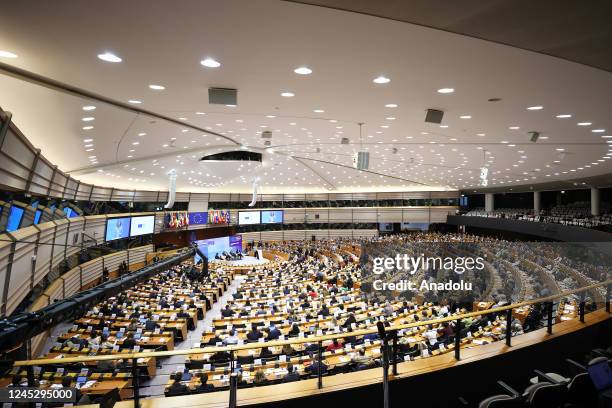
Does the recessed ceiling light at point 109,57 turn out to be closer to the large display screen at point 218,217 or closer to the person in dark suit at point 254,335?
the person in dark suit at point 254,335

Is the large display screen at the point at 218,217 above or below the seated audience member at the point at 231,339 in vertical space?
above

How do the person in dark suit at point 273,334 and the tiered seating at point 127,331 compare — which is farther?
the person in dark suit at point 273,334

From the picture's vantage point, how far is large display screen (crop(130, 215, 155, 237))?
25973 mm

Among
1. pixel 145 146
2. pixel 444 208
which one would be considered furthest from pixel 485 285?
pixel 444 208

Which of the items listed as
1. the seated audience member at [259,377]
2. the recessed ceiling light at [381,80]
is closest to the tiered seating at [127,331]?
the seated audience member at [259,377]

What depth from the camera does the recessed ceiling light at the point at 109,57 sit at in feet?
15.4

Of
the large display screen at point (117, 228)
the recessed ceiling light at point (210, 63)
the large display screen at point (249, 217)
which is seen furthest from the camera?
the large display screen at point (249, 217)

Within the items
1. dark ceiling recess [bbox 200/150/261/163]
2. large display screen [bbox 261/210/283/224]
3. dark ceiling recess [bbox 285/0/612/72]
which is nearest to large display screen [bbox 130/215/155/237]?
dark ceiling recess [bbox 200/150/261/163]

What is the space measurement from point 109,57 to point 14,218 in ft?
23.5

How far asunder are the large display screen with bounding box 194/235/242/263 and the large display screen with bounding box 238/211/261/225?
1683mm

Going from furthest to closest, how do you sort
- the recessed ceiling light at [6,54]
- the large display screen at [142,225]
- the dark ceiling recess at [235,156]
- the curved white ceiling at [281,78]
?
the large display screen at [142,225]
the dark ceiling recess at [235,156]
the recessed ceiling light at [6,54]
the curved white ceiling at [281,78]

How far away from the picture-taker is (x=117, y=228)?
23.2 meters

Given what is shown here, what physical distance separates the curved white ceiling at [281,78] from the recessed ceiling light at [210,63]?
127mm

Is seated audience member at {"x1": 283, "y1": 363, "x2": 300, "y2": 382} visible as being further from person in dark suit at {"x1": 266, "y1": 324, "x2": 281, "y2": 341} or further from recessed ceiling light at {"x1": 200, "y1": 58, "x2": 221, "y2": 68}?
recessed ceiling light at {"x1": 200, "y1": 58, "x2": 221, "y2": 68}
